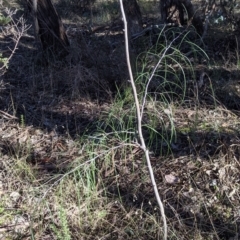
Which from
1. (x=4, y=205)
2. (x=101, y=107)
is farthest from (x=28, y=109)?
(x=4, y=205)

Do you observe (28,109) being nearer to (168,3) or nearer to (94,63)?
(94,63)

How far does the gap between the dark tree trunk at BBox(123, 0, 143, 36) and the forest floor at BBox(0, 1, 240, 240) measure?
1.16 feet

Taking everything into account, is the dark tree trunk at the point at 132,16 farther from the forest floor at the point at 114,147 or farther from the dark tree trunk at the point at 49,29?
the dark tree trunk at the point at 49,29

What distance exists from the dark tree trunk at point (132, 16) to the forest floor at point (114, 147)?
0.35 m

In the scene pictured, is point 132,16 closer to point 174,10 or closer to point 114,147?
point 174,10

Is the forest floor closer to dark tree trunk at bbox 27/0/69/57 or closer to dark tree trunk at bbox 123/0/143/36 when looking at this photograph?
dark tree trunk at bbox 27/0/69/57

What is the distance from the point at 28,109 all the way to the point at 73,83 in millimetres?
590

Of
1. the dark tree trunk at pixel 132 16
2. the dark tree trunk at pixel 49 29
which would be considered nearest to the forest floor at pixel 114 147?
the dark tree trunk at pixel 49 29

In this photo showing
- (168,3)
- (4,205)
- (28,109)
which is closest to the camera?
(4,205)

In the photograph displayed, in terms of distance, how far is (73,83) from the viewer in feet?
18.1

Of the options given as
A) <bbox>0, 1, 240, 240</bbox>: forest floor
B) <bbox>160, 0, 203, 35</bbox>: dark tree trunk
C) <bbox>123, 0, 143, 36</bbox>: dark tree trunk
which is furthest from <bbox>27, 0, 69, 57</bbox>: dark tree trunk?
<bbox>160, 0, 203, 35</bbox>: dark tree trunk

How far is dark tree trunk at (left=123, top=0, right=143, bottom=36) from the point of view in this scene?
663cm

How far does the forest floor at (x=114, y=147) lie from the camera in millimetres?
3637

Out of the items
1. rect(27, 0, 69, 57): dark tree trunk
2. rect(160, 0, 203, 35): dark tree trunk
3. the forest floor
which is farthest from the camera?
rect(160, 0, 203, 35): dark tree trunk
